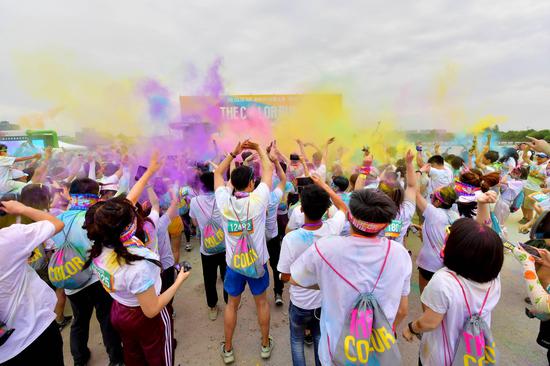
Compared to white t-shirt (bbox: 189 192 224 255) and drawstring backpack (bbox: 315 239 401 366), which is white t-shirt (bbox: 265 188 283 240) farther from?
drawstring backpack (bbox: 315 239 401 366)

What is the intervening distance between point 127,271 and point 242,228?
1.05 metres

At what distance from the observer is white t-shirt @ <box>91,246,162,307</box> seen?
62.8 inches

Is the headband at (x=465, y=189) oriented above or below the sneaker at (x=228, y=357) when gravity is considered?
above

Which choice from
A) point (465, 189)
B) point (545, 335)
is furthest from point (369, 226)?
point (545, 335)

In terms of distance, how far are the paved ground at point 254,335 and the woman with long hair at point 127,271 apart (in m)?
1.25

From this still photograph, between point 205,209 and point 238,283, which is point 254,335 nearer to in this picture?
point 238,283

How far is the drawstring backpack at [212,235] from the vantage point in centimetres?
309

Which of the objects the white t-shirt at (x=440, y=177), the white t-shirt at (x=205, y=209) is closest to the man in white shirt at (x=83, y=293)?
the white t-shirt at (x=205, y=209)

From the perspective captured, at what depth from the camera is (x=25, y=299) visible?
70.2 inches

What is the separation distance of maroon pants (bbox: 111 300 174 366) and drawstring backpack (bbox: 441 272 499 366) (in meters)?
1.98

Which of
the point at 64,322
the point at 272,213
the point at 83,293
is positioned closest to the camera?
the point at 83,293

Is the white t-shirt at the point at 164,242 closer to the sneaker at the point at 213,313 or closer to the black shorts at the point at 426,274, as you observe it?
the sneaker at the point at 213,313

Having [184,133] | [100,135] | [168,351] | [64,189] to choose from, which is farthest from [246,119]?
[168,351]

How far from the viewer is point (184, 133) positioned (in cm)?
603
